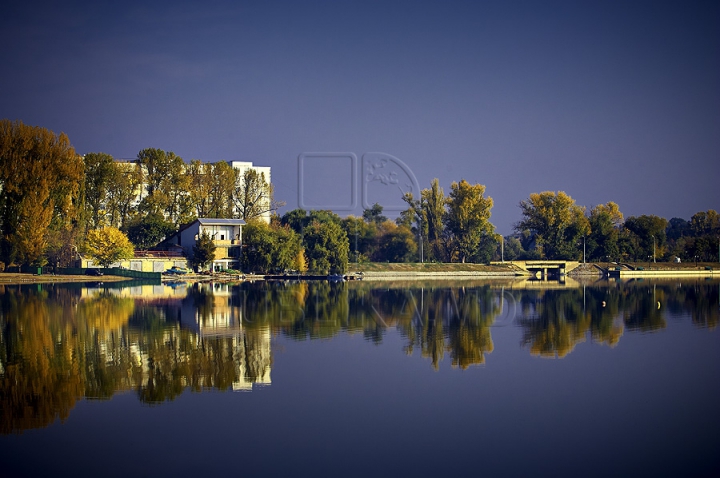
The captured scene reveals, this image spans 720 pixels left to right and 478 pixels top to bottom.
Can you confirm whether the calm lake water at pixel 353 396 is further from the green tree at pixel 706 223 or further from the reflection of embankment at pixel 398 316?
the green tree at pixel 706 223

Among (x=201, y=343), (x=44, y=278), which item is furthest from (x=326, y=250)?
(x=201, y=343)

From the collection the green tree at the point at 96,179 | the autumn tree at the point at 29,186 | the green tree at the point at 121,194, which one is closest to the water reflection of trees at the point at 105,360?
the autumn tree at the point at 29,186

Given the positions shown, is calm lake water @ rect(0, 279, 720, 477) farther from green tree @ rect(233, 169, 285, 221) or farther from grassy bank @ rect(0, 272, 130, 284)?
green tree @ rect(233, 169, 285, 221)

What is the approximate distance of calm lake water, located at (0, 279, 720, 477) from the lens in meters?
8.86

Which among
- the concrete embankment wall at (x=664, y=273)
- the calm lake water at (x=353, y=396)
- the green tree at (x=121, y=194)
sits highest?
the green tree at (x=121, y=194)

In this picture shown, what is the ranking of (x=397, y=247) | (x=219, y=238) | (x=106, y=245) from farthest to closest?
1. (x=397, y=247)
2. (x=219, y=238)
3. (x=106, y=245)

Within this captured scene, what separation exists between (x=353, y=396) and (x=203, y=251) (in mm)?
38501

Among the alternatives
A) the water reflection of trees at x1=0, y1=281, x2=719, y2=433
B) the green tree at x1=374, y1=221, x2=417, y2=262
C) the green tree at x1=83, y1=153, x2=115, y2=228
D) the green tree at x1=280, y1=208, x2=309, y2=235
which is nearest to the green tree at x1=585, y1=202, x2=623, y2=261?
the green tree at x1=374, y1=221, x2=417, y2=262

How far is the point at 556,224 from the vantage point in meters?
71.8

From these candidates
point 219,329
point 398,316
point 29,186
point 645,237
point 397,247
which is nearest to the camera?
point 219,329

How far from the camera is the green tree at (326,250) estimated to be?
52625 millimetres

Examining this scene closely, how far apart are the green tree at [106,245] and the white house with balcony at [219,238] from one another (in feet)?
19.3

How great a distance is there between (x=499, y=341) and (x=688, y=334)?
603 centimetres

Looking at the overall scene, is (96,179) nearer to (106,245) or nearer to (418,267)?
(106,245)
